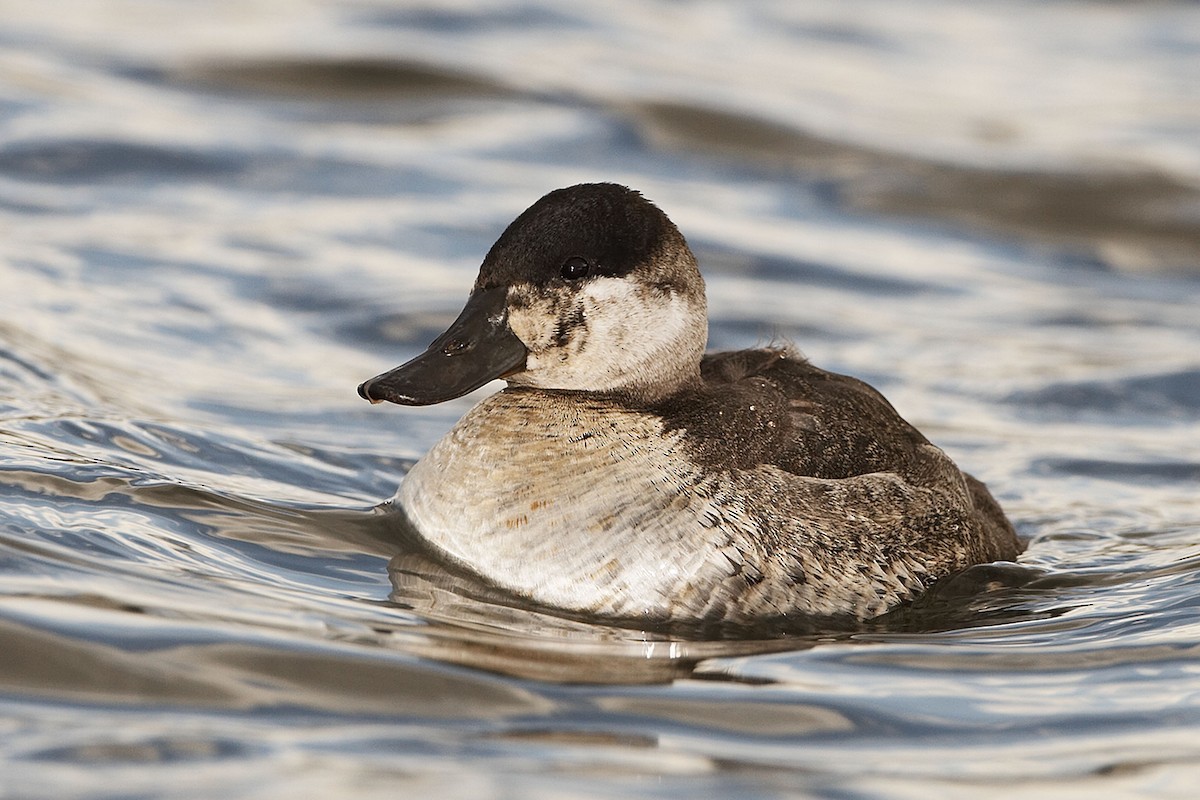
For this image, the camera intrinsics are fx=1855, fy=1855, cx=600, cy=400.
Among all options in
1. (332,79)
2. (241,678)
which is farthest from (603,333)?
(332,79)

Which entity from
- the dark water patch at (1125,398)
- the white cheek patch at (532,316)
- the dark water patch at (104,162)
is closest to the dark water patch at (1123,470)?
the dark water patch at (1125,398)

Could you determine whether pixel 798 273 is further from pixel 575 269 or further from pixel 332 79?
pixel 575 269

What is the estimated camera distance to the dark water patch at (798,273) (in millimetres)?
10758

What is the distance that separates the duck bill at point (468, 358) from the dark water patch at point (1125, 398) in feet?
12.9

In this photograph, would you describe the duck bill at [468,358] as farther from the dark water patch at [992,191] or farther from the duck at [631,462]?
the dark water patch at [992,191]

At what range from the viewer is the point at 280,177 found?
38.4 feet

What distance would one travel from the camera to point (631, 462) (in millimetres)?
5805

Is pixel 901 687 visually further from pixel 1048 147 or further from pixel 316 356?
pixel 1048 147

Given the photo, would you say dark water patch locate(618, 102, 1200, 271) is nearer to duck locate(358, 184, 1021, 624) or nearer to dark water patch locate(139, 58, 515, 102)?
dark water patch locate(139, 58, 515, 102)

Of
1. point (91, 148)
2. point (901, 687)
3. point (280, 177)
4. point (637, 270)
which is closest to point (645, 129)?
point (280, 177)

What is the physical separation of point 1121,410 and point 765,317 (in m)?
2.03

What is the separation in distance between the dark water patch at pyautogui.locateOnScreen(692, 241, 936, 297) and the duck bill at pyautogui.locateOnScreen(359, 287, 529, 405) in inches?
196

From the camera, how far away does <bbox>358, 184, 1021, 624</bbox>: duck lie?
18.6 ft

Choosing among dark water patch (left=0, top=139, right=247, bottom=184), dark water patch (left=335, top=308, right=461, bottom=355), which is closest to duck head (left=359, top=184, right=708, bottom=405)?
dark water patch (left=335, top=308, right=461, bottom=355)
